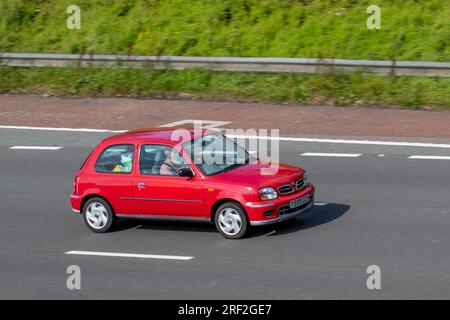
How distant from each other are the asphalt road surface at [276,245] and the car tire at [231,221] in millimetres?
178

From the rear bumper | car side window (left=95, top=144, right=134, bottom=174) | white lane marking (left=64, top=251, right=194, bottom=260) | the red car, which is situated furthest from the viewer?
the rear bumper

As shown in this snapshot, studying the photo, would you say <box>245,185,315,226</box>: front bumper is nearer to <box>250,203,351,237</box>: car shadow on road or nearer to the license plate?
the license plate

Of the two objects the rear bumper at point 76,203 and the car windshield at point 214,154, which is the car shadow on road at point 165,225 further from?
the car windshield at point 214,154

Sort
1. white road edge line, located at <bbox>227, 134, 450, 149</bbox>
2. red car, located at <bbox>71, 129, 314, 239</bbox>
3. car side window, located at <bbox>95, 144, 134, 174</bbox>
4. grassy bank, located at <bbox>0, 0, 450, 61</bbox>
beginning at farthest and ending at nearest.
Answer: grassy bank, located at <bbox>0, 0, 450, 61</bbox>
white road edge line, located at <bbox>227, 134, 450, 149</bbox>
car side window, located at <bbox>95, 144, 134, 174</bbox>
red car, located at <bbox>71, 129, 314, 239</bbox>

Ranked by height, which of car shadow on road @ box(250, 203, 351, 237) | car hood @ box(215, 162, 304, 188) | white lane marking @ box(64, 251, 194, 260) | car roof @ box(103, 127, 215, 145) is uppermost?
car roof @ box(103, 127, 215, 145)

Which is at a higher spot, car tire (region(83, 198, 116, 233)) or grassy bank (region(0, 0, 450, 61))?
grassy bank (region(0, 0, 450, 61))

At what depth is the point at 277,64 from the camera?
2306 cm

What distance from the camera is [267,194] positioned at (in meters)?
13.1

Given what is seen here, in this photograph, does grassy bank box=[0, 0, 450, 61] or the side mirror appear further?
grassy bank box=[0, 0, 450, 61]

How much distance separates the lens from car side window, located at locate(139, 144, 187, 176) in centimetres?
1370

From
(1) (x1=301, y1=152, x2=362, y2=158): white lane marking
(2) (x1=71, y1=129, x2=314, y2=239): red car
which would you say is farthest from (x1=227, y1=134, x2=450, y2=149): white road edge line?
(2) (x1=71, y1=129, x2=314, y2=239): red car

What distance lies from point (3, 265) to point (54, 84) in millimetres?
12572
